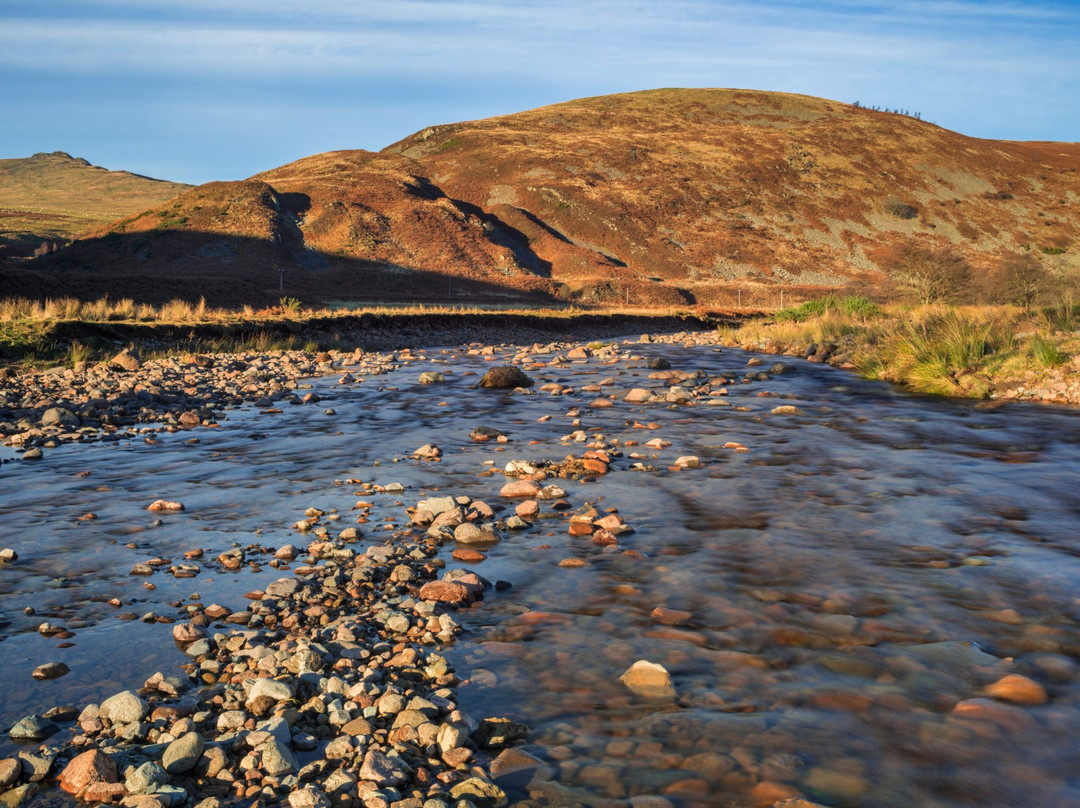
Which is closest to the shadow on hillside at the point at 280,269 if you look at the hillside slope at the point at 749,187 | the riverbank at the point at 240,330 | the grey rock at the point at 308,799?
the hillside slope at the point at 749,187

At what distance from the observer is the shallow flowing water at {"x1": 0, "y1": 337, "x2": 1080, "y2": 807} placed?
3.35 meters

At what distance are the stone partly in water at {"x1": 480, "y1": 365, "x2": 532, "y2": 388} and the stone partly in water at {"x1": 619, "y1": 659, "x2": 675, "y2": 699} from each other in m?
12.5

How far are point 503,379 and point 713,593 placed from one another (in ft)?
37.8

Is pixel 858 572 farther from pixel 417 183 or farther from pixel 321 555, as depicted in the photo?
pixel 417 183

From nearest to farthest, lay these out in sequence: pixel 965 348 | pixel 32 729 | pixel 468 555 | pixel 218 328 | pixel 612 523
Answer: pixel 32 729 → pixel 468 555 → pixel 612 523 → pixel 965 348 → pixel 218 328

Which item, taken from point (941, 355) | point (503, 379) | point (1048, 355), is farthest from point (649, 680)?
point (941, 355)

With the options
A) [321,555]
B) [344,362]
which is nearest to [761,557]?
[321,555]

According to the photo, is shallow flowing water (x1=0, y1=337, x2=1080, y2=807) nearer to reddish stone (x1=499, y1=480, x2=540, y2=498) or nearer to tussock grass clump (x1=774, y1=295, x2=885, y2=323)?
reddish stone (x1=499, y1=480, x2=540, y2=498)

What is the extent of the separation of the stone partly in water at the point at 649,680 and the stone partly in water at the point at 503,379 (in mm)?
12512

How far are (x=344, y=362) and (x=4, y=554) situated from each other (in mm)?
15062

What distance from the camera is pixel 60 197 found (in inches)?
5015

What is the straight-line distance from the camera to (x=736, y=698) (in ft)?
12.3

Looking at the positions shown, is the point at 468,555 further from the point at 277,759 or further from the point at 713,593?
the point at 277,759

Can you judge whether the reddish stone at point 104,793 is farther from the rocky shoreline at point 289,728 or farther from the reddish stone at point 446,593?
the reddish stone at point 446,593
